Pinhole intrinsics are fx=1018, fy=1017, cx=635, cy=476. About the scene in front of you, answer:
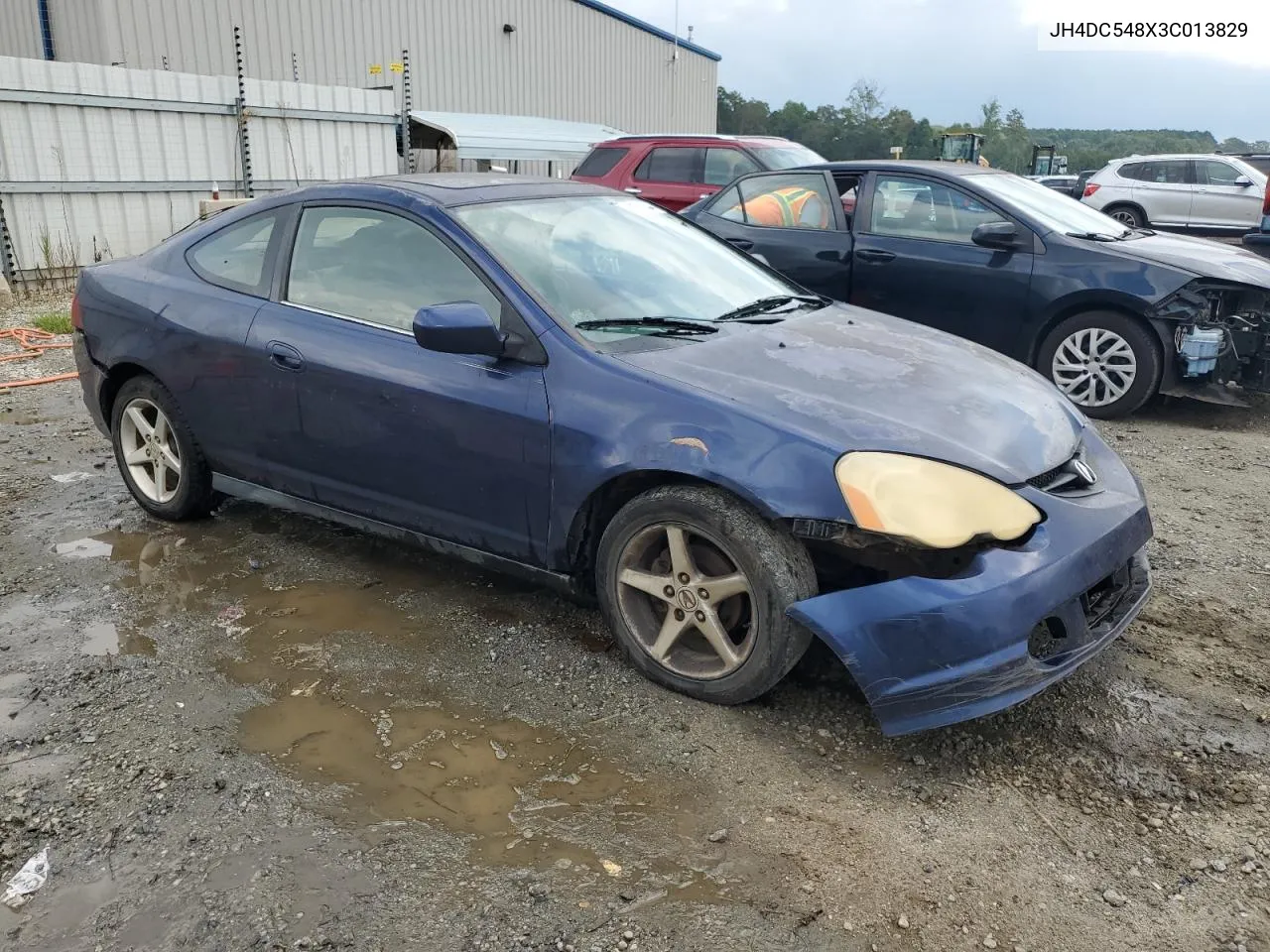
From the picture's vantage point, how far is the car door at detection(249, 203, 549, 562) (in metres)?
3.25

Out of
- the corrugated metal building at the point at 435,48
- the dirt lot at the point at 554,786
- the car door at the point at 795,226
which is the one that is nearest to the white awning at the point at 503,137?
the corrugated metal building at the point at 435,48

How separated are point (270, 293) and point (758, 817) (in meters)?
2.66

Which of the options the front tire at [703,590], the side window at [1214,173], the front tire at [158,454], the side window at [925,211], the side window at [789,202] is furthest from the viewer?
the side window at [1214,173]

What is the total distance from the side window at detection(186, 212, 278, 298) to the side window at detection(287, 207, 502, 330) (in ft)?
0.59

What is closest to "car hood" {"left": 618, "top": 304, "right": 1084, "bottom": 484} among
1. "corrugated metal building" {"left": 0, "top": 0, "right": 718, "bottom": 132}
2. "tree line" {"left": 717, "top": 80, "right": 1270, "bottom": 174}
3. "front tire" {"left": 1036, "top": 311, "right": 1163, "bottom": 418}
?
"front tire" {"left": 1036, "top": 311, "right": 1163, "bottom": 418}

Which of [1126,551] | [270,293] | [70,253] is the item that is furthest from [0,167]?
[1126,551]

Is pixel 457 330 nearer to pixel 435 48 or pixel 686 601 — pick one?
pixel 686 601

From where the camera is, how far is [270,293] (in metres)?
3.88

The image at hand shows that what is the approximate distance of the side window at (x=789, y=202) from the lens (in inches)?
283

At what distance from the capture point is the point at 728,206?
7672mm

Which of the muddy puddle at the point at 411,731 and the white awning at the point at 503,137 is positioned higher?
the white awning at the point at 503,137

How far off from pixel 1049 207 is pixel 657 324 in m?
4.44

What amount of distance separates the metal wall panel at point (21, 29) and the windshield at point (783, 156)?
15.2 metres

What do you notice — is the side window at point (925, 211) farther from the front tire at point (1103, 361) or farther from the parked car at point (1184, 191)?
the parked car at point (1184, 191)
